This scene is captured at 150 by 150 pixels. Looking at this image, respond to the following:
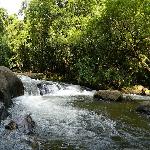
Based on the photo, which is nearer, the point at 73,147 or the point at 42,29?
the point at 73,147

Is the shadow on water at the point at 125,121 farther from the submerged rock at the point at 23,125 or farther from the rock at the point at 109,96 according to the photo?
the submerged rock at the point at 23,125

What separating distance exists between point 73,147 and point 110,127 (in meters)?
4.14

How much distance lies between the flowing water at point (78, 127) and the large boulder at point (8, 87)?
2.39 feet

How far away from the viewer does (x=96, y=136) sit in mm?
15328

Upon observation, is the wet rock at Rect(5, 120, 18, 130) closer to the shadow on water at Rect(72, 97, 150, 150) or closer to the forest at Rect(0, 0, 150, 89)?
the shadow on water at Rect(72, 97, 150, 150)

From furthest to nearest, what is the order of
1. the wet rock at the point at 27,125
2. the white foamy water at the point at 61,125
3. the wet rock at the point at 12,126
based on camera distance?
the wet rock at the point at 12,126, the wet rock at the point at 27,125, the white foamy water at the point at 61,125

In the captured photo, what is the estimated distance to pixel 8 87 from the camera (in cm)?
2461

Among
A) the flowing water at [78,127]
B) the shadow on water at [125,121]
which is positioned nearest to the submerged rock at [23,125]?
the flowing water at [78,127]

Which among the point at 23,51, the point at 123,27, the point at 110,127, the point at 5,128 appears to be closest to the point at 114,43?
the point at 123,27

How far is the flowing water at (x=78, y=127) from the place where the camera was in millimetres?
13820

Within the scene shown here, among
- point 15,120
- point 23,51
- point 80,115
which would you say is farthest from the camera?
point 23,51

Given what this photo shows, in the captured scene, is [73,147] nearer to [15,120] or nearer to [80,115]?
[15,120]

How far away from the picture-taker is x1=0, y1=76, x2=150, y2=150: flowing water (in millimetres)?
13820

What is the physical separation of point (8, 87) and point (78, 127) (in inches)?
365
